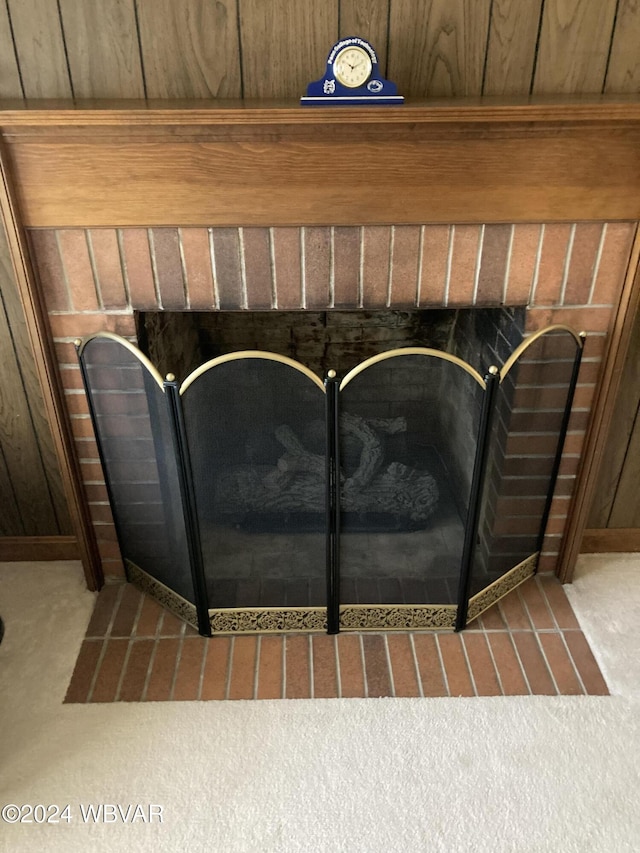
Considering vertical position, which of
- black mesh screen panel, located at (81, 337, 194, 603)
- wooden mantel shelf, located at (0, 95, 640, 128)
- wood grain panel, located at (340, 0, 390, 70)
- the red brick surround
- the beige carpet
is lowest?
the beige carpet

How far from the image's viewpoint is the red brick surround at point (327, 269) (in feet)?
5.08

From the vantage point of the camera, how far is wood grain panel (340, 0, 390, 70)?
1414mm

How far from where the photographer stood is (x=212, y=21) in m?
1.42

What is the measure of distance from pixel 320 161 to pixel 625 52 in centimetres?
70

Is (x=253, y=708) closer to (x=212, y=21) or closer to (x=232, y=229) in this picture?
(x=232, y=229)

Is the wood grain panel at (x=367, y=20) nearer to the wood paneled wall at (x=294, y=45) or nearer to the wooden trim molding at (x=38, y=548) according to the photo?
the wood paneled wall at (x=294, y=45)

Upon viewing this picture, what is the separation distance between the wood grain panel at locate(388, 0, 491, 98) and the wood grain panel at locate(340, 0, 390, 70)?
2cm

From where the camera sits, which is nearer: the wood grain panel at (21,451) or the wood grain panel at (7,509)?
the wood grain panel at (21,451)

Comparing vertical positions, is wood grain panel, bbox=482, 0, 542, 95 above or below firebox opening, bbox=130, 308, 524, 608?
above

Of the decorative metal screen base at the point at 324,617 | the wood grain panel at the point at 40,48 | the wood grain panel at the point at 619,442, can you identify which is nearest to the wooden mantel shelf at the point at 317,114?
the wood grain panel at the point at 40,48

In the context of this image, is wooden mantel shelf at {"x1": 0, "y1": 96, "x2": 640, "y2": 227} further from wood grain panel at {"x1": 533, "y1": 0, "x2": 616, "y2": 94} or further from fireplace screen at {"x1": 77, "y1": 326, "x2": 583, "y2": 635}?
fireplace screen at {"x1": 77, "y1": 326, "x2": 583, "y2": 635}

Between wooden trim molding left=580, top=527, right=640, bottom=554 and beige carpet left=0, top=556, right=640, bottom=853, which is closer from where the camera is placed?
beige carpet left=0, top=556, right=640, bottom=853

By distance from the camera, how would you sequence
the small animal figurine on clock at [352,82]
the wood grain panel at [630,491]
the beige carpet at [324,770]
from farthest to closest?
the wood grain panel at [630,491]
the beige carpet at [324,770]
the small animal figurine on clock at [352,82]

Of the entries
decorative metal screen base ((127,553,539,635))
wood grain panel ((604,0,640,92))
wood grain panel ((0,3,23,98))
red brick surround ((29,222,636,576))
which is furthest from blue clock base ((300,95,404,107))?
decorative metal screen base ((127,553,539,635))
